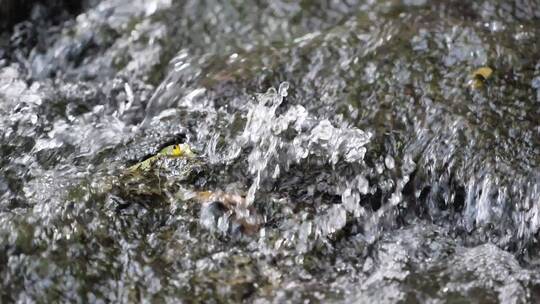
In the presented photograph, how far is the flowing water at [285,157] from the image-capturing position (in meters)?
2.77

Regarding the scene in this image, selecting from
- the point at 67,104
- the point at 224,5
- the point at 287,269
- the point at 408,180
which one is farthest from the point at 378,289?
the point at 224,5

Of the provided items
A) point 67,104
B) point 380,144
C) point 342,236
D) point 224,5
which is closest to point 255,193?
point 342,236

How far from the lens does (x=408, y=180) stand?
3258 mm

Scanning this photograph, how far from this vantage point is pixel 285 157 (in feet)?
11.0

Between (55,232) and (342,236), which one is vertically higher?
(55,232)

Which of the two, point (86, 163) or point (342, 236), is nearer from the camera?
point (342, 236)

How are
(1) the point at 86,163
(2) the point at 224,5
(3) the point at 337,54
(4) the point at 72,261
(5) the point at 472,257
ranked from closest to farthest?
1. (4) the point at 72,261
2. (5) the point at 472,257
3. (1) the point at 86,163
4. (3) the point at 337,54
5. (2) the point at 224,5

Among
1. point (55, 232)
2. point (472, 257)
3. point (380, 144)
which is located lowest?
point (472, 257)

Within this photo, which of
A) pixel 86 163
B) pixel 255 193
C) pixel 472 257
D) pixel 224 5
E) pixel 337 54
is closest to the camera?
pixel 472 257

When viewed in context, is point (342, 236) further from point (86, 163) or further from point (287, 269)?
point (86, 163)

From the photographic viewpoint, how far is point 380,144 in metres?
3.38

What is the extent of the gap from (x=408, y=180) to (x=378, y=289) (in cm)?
69

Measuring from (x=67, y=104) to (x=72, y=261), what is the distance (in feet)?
5.23

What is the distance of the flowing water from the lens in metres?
2.77
